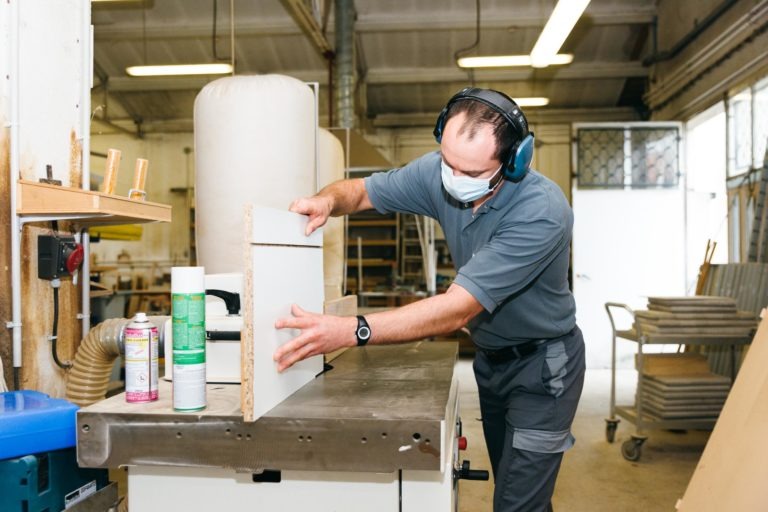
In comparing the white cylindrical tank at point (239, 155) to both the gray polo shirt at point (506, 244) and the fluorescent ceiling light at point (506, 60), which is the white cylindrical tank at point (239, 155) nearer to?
the gray polo shirt at point (506, 244)

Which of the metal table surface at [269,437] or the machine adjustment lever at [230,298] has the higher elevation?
the machine adjustment lever at [230,298]

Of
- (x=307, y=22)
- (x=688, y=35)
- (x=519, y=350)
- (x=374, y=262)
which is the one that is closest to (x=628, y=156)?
(x=688, y=35)

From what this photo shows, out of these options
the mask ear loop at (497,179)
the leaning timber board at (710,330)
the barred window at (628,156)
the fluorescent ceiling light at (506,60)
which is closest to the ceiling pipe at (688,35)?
the barred window at (628,156)

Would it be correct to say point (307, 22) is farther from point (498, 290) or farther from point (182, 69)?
point (498, 290)

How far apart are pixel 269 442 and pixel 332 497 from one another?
174 millimetres

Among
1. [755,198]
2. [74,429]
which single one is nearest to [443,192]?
[74,429]

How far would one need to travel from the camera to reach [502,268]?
1.30 metres

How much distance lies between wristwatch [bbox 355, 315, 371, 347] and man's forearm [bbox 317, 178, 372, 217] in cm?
45

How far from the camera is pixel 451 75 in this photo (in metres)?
7.32

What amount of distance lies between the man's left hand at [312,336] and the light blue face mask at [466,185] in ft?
1.40

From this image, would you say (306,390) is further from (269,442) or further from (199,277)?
(199,277)

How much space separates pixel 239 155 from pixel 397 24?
547cm

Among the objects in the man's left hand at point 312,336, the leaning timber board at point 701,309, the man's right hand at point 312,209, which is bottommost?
the leaning timber board at point 701,309

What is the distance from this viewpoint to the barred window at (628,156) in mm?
6109
